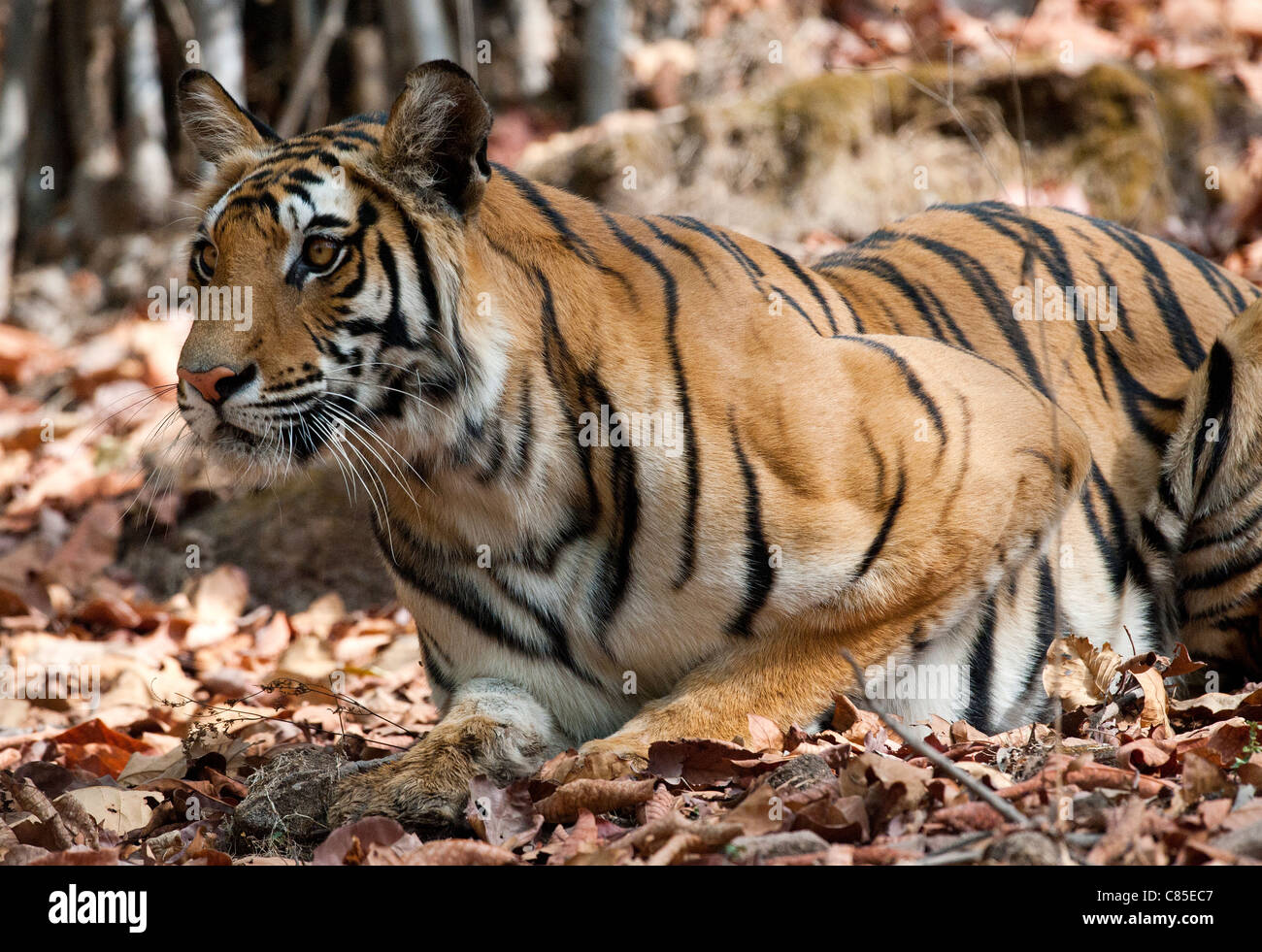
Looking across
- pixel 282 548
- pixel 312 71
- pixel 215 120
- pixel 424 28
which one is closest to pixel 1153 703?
pixel 215 120

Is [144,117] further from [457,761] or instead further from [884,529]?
[884,529]

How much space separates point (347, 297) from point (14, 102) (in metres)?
7.66

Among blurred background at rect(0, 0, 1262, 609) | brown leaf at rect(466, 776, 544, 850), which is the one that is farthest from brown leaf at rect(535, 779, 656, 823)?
blurred background at rect(0, 0, 1262, 609)

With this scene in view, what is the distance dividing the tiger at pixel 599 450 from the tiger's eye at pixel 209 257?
0.01 metres

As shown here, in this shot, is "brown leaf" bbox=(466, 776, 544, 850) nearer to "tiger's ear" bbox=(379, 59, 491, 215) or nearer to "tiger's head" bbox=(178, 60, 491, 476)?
"tiger's head" bbox=(178, 60, 491, 476)

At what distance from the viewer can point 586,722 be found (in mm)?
3492

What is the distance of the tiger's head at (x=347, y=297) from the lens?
9.91 feet

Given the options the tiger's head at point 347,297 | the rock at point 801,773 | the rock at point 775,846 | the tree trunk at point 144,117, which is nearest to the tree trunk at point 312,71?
the tree trunk at point 144,117

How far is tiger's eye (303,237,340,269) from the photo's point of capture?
3.09m

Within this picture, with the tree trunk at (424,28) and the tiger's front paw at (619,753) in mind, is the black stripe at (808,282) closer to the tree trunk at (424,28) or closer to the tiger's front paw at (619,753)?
the tiger's front paw at (619,753)

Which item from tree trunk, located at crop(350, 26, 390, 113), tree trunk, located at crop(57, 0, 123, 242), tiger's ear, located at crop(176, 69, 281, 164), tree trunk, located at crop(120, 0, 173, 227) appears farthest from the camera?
tree trunk, located at crop(57, 0, 123, 242)

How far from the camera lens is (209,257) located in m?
3.23

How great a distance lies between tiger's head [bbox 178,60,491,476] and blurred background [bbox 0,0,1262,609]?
2494 millimetres

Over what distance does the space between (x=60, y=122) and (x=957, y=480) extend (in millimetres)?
8805
